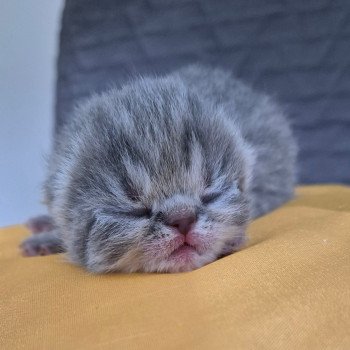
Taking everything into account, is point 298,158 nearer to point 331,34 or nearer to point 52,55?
point 331,34

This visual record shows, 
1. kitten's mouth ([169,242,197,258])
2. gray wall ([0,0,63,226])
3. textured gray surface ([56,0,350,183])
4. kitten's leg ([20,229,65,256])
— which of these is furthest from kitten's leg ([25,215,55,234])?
kitten's mouth ([169,242,197,258])

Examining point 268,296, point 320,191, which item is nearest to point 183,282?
→ point 268,296

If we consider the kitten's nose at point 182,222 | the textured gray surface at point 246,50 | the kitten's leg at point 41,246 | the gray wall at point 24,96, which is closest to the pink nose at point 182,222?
the kitten's nose at point 182,222

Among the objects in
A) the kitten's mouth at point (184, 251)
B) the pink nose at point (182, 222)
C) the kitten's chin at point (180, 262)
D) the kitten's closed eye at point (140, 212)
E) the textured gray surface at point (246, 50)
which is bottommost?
the kitten's chin at point (180, 262)

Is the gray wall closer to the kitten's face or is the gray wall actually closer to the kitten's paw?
the kitten's paw

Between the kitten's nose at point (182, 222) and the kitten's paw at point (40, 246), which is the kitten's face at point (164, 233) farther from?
the kitten's paw at point (40, 246)

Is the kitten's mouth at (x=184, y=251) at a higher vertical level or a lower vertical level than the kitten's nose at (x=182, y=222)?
lower
